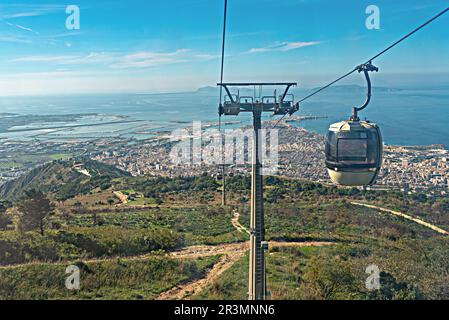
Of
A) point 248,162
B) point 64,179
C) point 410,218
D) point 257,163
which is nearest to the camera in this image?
point 257,163

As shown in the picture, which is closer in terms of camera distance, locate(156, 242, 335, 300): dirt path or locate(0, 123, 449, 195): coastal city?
locate(156, 242, 335, 300): dirt path

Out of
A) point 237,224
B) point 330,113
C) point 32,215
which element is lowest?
point 237,224

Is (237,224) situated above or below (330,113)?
below

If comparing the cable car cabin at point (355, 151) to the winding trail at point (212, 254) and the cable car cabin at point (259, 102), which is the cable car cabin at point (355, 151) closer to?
the cable car cabin at point (259, 102)

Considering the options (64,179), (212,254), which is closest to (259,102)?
(212,254)

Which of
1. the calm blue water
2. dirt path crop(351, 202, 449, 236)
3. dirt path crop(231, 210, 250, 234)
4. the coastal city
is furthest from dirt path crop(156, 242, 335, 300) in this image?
the calm blue water

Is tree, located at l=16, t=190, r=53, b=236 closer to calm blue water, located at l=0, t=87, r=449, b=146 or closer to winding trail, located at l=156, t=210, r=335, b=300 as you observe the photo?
winding trail, located at l=156, t=210, r=335, b=300

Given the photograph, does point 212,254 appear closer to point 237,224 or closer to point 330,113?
point 237,224
